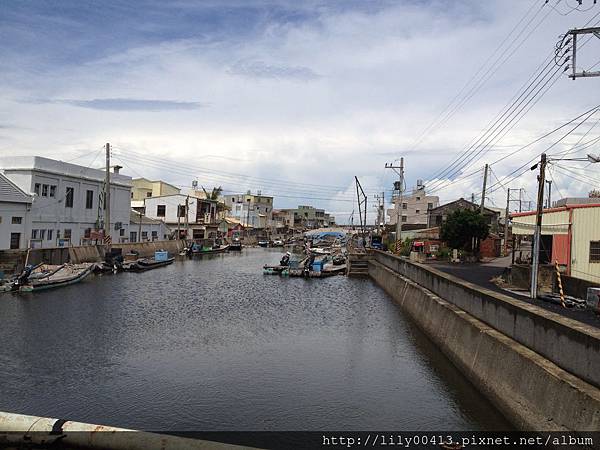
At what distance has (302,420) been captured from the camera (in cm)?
1369

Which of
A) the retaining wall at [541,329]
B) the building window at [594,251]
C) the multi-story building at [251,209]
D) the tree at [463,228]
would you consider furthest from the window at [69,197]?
the multi-story building at [251,209]

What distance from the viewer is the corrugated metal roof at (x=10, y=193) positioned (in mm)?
40734

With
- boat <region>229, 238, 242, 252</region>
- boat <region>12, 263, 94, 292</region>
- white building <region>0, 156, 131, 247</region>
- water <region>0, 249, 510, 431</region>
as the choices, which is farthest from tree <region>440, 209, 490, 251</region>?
boat <region>229, 238, 242, 252</region>

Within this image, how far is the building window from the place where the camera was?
23.7m

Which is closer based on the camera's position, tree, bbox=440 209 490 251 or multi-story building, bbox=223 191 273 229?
tree, bbox=440 209 490 251

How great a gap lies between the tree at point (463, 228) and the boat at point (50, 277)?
32.2 metres

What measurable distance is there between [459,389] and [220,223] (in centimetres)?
8769

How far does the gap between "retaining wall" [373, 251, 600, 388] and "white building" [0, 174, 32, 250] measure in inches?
1435

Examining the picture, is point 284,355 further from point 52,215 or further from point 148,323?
point 52,215

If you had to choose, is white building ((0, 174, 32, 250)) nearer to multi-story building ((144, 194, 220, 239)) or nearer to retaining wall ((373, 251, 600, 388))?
retaining wall ((373, 251, 600, 388))

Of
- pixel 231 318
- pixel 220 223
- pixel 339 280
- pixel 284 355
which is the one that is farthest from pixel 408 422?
pixel 220 223

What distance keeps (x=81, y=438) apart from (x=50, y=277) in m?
30.5

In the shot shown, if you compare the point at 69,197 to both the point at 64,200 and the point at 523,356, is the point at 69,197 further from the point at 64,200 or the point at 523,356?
the point at 523,356

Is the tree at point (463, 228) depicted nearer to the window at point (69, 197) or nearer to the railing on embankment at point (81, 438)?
the window at point (69, 197)
